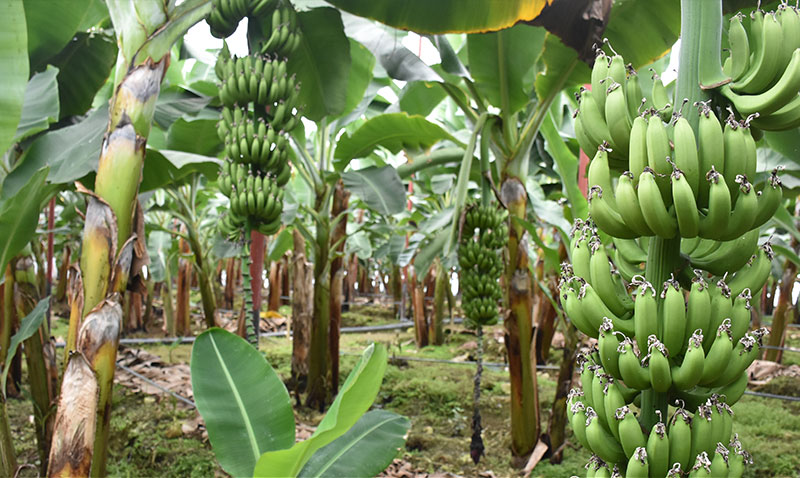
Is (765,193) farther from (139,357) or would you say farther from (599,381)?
(139,357)

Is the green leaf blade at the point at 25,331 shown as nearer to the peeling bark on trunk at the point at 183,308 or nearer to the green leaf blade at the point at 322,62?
the green leaf blade at the point at 322,62

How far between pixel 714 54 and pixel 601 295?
456 mm

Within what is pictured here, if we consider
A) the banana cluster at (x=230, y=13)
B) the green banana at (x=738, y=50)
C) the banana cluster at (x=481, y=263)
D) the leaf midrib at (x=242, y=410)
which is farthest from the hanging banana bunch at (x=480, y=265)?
the green banana at (x=738, y=50)

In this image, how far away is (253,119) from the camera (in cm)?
186

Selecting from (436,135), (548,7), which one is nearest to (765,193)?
(548,7)

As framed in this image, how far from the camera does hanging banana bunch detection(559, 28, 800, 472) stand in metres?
0.84

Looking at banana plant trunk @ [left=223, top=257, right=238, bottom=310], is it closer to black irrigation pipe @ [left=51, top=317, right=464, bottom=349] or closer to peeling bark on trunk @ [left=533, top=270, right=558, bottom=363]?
black irrigation pipe @ [left=51, top=317, right=464, bottom=349]

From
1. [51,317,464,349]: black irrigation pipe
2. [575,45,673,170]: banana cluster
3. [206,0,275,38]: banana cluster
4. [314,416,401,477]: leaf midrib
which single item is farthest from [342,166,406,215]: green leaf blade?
[51,317,464,349]: black irrigation pipe

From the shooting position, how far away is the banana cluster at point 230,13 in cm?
175

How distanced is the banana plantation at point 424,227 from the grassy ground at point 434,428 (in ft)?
0.07

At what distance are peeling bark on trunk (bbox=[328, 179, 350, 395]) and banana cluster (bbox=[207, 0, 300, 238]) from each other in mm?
1425

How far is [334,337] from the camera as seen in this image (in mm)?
3396

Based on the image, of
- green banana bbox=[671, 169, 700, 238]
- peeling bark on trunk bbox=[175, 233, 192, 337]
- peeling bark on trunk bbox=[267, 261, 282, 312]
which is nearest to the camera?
green banana bbox=[671, 169, 700, 238]

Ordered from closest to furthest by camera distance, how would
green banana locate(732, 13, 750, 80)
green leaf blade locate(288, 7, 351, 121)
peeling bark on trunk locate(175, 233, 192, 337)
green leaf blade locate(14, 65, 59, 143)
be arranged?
green banana locate(732, 13, 750, 80), green leaf blade locate(14, 65, 59, 143), green leaf blade locate(288, 7, 351, 121), peeling bark on trunk locate(175, 233, 192, 337)
